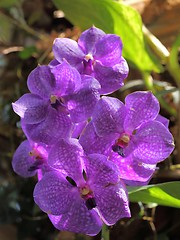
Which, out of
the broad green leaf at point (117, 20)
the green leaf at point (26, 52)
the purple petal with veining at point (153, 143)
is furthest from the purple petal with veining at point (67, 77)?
→ the green leaf at point (26, 52)

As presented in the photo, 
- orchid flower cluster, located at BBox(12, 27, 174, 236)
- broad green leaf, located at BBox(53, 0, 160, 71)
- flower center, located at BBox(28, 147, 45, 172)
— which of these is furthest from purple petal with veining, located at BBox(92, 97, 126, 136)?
broad green leaf, located at BBox(53, 0, 160, 71)

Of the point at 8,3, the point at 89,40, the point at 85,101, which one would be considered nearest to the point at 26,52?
the point at 8,3

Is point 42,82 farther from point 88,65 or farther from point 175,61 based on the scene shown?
point 175,61

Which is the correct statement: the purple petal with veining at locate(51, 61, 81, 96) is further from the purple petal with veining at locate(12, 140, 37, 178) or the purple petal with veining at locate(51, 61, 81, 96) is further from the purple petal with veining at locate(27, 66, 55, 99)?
the purple petal with veining at locate(12, 140, 37, 178)

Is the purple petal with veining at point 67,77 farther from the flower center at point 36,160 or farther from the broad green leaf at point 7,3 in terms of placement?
the broad green leaf at point 7,3

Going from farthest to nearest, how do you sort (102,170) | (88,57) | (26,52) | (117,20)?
1. (26,52)
2. (117,20)
3. (88,57)
4. (102,170)

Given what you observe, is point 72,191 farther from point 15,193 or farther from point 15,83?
point 15,83
